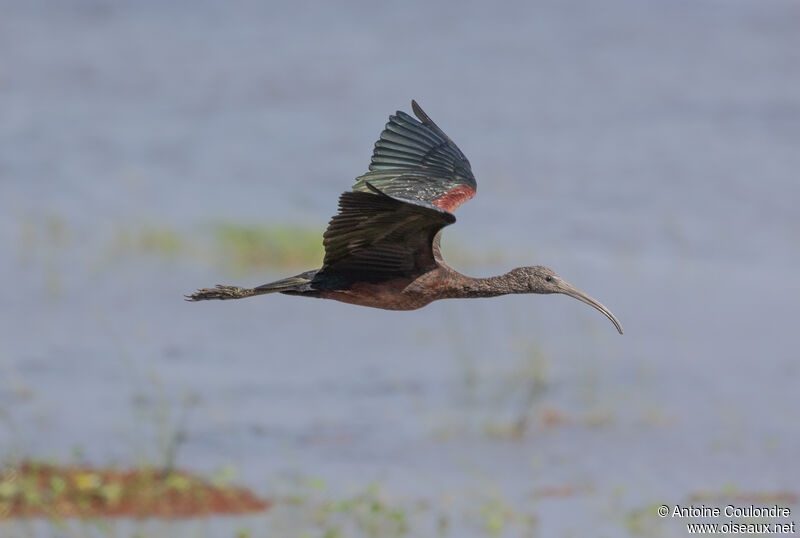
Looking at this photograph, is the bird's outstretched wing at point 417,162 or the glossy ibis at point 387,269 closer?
the glossy ibis at point 387,269

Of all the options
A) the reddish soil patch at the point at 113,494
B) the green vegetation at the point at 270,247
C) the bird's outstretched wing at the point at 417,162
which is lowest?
the reddish soil patch at the point at 113,494

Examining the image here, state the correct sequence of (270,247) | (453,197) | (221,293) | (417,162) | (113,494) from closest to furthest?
1. (221,293)
2. (453,197)
3. (417,162)
4. (113,494)
5. (270,247)

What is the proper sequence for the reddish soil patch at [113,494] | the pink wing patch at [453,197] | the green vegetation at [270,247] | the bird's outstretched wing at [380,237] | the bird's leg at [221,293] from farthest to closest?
the green vegetation at [270,247] → the reddish soil patch at [113,494] → the pink wing patch at [453,197] → the bird's leg at [221,293] → the bird's outstretched wing at [380,237]

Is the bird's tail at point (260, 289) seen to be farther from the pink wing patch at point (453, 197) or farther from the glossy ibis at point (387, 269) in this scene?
the pink wing patch at point (453, 197)

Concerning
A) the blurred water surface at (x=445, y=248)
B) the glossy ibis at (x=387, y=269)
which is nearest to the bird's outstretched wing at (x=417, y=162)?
the glossy ibis at (x=387, y=269)

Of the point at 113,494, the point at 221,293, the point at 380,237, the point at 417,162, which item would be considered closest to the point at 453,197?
the point at 417,162

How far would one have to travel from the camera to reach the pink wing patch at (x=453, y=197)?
25.2ft

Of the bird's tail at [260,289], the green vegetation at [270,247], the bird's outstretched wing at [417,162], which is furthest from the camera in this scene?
the green vegetation at [270,247]

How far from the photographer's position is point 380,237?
6289 mm

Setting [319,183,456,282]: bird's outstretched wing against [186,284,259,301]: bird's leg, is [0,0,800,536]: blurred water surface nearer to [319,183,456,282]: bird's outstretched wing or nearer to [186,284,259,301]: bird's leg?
[186,284,259,301]: bird's leg

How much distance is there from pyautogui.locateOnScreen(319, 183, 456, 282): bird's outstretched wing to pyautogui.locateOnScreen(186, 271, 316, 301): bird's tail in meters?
0.10

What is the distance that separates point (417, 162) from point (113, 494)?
477 cm

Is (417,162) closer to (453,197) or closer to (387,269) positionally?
(453,197)

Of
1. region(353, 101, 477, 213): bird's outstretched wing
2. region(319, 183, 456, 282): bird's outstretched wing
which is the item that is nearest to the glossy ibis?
region(319, 183, 456, 282): bird's outstretched wing
